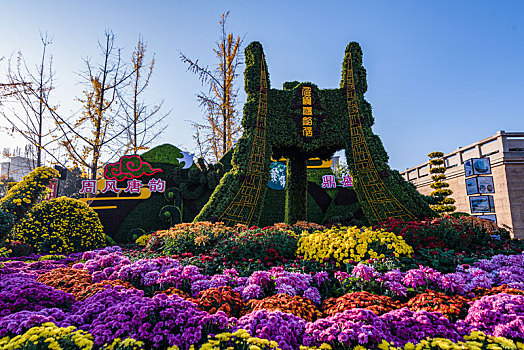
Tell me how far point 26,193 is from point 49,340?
634 cm

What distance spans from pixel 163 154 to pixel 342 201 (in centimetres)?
712

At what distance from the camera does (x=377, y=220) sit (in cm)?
744

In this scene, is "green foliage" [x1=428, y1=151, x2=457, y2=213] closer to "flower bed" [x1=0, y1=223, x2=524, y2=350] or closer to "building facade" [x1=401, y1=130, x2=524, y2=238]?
"building facade" [x1=401, y1=130, x2=524, y2=238]

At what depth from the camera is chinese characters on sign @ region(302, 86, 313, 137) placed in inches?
314

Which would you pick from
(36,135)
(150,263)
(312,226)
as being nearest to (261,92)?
(312,226)

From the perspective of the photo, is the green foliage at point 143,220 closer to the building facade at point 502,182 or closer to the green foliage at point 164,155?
the green foliage at point 164,155

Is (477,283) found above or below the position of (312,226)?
below

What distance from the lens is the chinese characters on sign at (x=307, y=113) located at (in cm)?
798

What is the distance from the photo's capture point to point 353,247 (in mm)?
4875

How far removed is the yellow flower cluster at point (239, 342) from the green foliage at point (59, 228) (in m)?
7.19

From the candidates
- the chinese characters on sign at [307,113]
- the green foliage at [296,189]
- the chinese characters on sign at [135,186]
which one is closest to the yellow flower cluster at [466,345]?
the chinese characters on sign at [307,113]

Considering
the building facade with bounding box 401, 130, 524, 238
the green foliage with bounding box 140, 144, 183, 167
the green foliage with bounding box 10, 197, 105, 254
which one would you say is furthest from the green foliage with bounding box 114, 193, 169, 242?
the building facade with bounding box 401, 130, 524, 238

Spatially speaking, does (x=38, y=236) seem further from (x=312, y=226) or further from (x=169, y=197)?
(x=312, y=226)

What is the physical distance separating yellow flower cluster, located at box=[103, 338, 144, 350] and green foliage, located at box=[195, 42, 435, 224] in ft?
15.6
